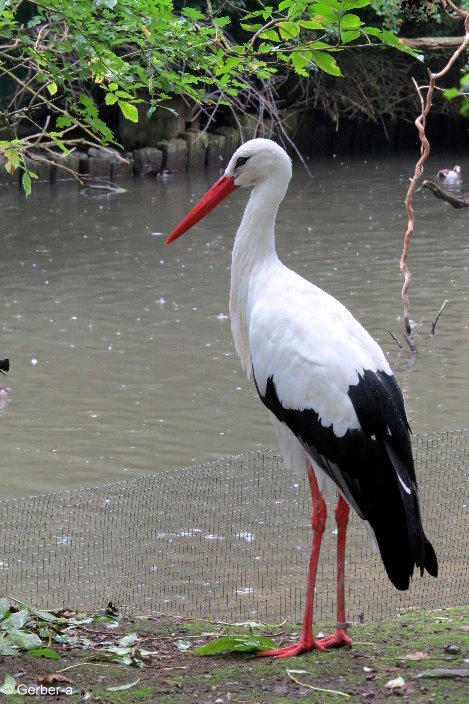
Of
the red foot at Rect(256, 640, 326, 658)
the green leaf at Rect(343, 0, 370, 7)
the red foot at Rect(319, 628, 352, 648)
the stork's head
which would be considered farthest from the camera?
the stork's head

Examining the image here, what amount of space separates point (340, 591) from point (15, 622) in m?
1.12

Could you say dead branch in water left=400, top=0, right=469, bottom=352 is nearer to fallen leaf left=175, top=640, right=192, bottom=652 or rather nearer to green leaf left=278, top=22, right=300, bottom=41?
green leaf left=278, top=22, right=300, bottom=41

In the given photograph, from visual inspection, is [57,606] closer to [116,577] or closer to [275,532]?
[116,577]

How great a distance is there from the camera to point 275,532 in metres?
5.75

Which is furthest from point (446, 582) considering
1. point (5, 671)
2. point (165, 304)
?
point (165, 304)

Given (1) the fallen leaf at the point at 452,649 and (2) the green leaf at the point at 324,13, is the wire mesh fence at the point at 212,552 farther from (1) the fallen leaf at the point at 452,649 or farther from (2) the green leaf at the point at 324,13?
(2) the green leaf at the point at 324,13

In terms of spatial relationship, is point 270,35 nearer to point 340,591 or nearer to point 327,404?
point 327,404

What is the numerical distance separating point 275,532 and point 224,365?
394 cm

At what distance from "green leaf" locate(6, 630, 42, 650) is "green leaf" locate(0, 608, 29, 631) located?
0.17 feet

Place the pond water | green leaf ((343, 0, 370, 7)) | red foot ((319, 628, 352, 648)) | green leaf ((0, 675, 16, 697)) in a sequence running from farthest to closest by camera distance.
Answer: the pond water → red foot ((319, 628, 352, 648)) → green leaf ((343, 0, 370, 7)) → green leaf ((0, 675, 16, 697))

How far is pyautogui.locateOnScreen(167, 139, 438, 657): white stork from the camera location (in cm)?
363

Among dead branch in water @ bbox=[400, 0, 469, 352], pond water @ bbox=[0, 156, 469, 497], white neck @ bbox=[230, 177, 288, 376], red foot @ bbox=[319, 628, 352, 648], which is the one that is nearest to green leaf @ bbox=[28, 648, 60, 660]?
red foot @ bbox=[319, 628, 352, 648]

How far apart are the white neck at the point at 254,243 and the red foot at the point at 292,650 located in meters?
1.01

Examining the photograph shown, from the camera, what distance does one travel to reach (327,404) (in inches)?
147
